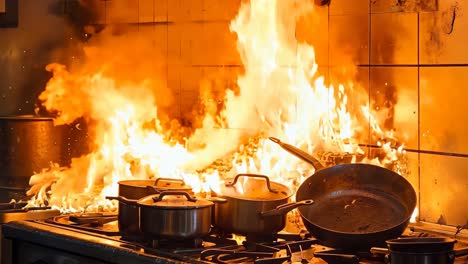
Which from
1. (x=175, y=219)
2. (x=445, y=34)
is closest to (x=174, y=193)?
(x=175, y=219)

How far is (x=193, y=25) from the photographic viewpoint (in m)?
5.09

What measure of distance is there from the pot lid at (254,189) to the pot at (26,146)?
2.25 m

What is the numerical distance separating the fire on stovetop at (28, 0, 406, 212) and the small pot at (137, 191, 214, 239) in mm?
317

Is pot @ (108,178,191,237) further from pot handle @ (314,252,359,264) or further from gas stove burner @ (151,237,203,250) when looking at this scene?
pot handle @ (314,252,359,264)

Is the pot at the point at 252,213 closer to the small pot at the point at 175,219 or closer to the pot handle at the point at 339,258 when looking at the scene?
the small pot at the point at 175,219

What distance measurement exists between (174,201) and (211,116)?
1.75 m

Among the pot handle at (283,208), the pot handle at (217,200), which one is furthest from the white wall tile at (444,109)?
the pot handle at (217,200)

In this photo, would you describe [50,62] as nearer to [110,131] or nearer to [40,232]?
[110,131]

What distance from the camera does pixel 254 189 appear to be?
3434 millimetres

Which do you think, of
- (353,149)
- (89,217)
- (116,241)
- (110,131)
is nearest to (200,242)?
(116,241)

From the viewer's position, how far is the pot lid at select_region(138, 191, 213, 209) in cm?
311

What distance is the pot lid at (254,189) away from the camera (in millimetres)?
3317

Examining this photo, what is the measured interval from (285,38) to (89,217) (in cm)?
142

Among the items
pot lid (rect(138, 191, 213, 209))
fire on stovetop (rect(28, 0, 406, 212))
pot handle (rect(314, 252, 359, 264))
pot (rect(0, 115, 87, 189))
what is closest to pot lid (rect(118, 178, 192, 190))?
fire on stovetop (rect(28, 0, 406, 212))
